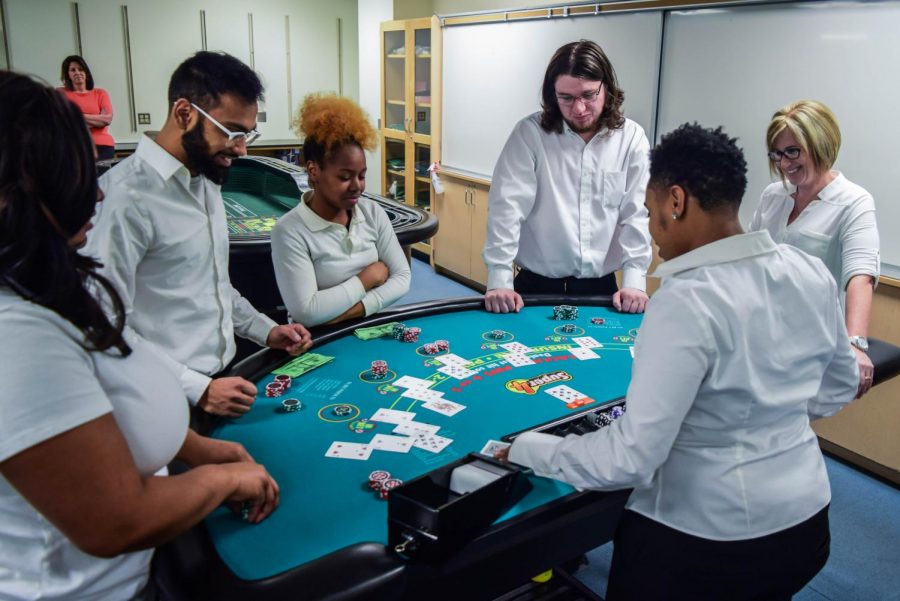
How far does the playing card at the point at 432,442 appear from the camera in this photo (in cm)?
142

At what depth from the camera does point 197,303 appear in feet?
5.57

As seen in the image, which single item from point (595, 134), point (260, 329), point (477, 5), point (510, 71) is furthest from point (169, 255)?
point (477, 5)

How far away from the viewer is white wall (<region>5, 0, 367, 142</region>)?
20.6 feet

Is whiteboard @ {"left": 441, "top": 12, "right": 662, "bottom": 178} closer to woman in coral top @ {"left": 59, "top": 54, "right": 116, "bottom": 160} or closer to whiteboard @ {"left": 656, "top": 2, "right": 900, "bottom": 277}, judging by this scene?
whiteboard @ {"left": 656, "top": 2, "right": 900, "bottom": 277}

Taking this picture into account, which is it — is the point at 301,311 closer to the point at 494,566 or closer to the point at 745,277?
the point at 494,566

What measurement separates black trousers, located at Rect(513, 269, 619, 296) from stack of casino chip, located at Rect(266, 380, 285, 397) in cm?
122


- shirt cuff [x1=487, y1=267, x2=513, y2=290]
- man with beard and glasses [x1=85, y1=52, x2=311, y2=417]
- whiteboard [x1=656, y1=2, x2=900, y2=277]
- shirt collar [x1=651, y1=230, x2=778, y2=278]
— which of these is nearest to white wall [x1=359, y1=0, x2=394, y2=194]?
whiteboard [x1=656, y1=2, x2=900, y2=277]

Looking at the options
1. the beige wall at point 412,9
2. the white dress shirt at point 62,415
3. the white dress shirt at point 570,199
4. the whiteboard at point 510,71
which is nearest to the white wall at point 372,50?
the beige wall at point 412,9

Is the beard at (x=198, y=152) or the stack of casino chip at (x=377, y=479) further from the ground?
the beard at (x=198, y=152)

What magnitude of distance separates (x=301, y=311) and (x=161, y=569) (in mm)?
1039

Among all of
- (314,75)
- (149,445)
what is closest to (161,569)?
(149,445)

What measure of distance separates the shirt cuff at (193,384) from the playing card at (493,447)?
2.10 feet

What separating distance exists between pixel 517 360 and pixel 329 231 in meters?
0.68

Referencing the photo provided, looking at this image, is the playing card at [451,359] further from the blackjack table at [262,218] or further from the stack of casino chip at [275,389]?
the blackjack table at [262,218]
